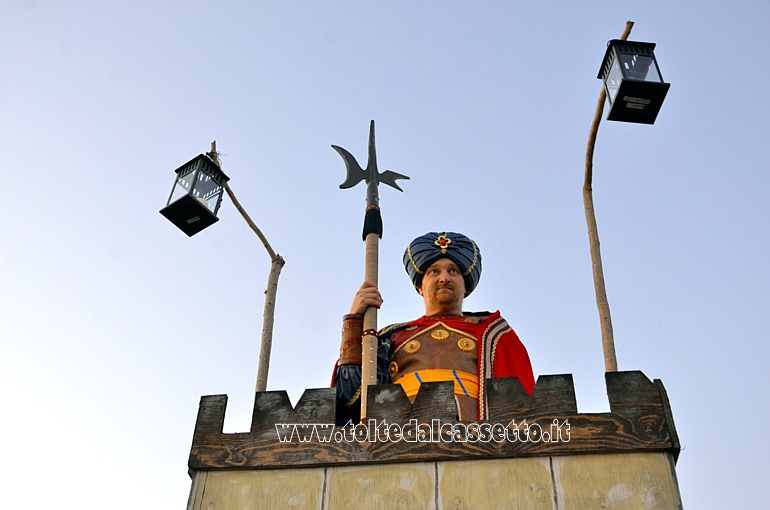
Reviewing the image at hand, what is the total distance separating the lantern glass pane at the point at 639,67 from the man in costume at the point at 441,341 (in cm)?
242

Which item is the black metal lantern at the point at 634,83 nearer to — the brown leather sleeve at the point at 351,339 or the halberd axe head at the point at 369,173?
the halberd axe head at the point at 369,173

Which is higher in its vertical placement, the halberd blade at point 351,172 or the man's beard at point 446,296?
the halberd blade at point 351,172

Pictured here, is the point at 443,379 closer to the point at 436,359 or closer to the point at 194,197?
the point at 436,359

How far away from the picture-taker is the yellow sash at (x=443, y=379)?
8.00 meters

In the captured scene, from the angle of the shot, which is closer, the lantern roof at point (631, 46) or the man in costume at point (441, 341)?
the man in costume at point (441, 341)

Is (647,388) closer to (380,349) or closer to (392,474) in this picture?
(392,474)

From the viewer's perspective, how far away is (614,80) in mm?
8406

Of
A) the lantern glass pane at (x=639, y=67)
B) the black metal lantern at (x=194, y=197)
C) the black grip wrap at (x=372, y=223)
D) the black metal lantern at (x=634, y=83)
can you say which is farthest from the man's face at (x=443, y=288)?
the lantern glass pane at (x=639, y=67)

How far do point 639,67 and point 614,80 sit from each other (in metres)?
0.25

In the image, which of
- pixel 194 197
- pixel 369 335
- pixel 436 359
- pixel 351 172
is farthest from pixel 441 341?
pixel 194 197

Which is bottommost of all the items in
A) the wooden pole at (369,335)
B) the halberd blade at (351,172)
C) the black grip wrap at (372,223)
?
the wooden pole at (369,335)

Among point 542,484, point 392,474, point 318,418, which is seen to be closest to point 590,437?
point 542,484

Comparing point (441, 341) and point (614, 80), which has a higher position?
point (614, 80)

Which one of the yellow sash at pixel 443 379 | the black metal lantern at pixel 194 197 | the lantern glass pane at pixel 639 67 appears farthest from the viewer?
the black metal lantern at pixel 194 197
